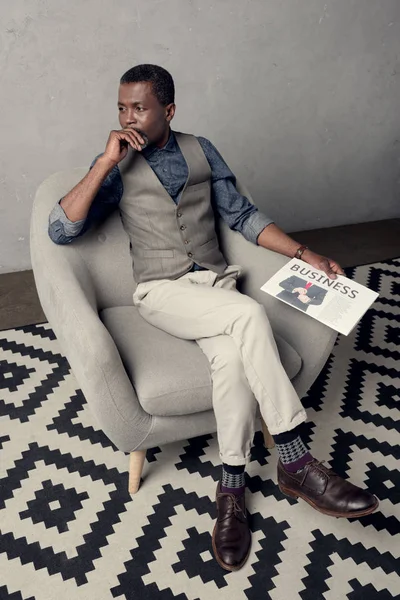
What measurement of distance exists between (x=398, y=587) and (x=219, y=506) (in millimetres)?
507

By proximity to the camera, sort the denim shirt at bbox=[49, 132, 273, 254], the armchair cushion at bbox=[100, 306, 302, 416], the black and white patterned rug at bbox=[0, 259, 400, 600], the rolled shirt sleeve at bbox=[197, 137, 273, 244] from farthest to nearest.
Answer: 1. the rolled shirt sleeve at bbox=[197, 137, 273, 244]
2. the denim shirt at bbox=[49, 132, 273, 254]
3. the armchair cushion at bbox=[100, 306, 302, 416]
4. the black and white patterned rug at bbox=[0, 259, 400, 600]

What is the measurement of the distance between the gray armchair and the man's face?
350 mm

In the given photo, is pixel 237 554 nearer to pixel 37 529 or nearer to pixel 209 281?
pixel 37 529

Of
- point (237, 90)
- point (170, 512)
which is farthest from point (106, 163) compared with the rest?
point (237, 90)

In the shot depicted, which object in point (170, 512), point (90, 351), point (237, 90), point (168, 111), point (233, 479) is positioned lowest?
point (170, 512)

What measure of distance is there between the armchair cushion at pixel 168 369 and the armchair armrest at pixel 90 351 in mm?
54

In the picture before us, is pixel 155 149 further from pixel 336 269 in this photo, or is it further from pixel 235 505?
pixel 235 505

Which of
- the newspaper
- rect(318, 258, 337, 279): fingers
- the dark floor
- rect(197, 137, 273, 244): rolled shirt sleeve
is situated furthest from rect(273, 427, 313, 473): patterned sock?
the dark floor

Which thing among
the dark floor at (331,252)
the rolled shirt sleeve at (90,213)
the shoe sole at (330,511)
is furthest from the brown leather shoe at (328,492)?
the dark floor at (331,252)

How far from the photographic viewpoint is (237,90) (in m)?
3.29

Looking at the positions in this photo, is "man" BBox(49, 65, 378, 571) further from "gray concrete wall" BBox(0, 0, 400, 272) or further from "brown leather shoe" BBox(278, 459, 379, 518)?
"gray concrete wall" BBox(0, 0, 400, 272)

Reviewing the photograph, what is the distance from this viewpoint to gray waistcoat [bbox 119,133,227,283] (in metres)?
2.07

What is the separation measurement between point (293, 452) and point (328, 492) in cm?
14

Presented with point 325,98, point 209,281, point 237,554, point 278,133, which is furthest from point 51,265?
point 325,98
